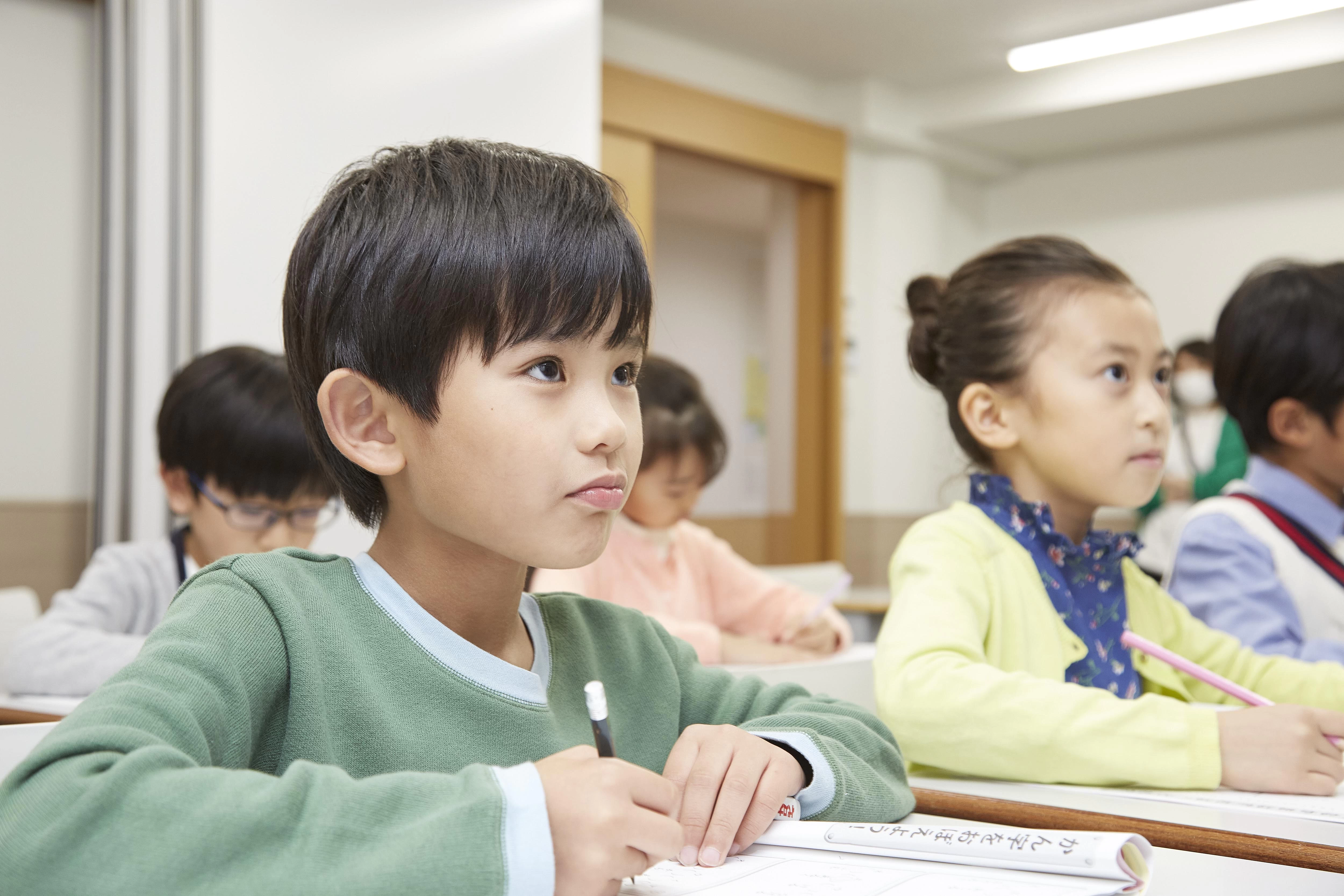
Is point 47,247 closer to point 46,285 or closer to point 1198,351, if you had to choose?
point 46,285

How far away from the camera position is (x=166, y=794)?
20.0 inches

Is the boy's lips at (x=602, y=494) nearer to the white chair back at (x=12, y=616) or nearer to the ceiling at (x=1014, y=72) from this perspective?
the white chair back at (x=12, y=616)

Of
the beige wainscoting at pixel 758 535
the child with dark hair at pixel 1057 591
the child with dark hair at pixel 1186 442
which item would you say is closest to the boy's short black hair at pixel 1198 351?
the child with dark hair at pixel 1186 442

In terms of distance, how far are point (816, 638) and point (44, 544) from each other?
1.85 meters

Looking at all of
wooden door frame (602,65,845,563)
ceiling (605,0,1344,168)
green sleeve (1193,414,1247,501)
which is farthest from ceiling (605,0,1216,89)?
green sleeve (1193,414,1247,501)

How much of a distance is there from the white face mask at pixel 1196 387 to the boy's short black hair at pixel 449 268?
4245 millimetres

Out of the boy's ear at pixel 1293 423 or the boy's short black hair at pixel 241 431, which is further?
the boy's ear at pixel 1293 423

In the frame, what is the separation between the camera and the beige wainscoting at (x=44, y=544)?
2.79 m

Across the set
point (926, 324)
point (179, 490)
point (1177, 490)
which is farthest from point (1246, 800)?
point (1177, 490)

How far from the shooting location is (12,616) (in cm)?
179

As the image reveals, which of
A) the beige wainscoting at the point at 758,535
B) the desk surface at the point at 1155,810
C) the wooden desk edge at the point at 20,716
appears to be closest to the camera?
the desk surface at the point at 1155,810

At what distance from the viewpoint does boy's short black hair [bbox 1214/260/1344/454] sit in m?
1.80

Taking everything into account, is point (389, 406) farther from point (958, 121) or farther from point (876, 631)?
point (958, 121)

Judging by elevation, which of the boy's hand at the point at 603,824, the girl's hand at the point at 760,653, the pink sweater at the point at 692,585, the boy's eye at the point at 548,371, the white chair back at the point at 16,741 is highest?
the boy's eye at the point at 548,371
